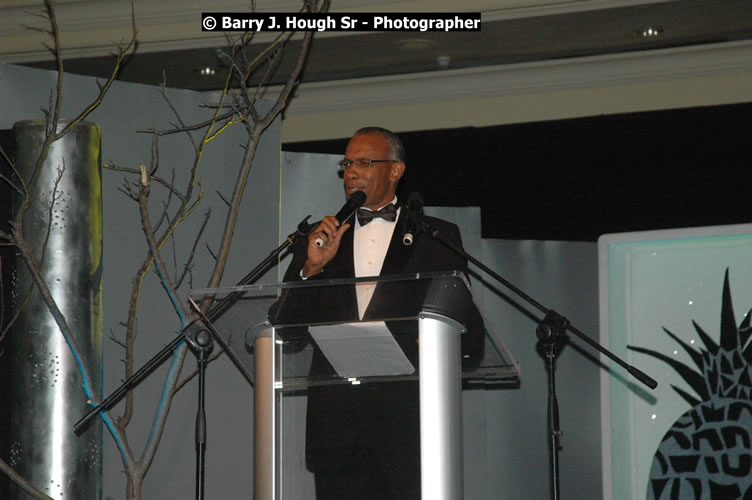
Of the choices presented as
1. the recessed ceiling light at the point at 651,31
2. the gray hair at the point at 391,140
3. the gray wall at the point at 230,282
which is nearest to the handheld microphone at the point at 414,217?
the gray hair at the point at 391,140

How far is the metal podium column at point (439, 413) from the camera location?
6.79 ft

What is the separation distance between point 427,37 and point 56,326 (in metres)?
2.52

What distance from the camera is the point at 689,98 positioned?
5613 mm

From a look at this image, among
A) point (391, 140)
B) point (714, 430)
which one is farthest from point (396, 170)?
point (714, 430)

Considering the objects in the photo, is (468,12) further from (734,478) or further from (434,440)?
(434,440)

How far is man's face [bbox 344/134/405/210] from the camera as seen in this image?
3.15 m

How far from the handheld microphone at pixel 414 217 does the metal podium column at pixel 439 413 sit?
0.54 metres

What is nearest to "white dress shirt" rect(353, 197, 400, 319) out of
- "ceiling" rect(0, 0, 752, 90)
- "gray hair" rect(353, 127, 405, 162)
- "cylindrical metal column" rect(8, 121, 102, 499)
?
"gray hair" rect(353, 127, 405, 162)

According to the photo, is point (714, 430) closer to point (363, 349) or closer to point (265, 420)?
point (363, 349)

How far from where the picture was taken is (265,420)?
2207mm

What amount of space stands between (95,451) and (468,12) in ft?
9.06

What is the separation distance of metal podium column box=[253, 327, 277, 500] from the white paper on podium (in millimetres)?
115

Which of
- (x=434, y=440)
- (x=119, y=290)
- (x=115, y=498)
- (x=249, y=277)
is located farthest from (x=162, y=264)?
(x=434, y=440)

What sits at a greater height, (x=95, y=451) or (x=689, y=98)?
(x=689, y=98)
